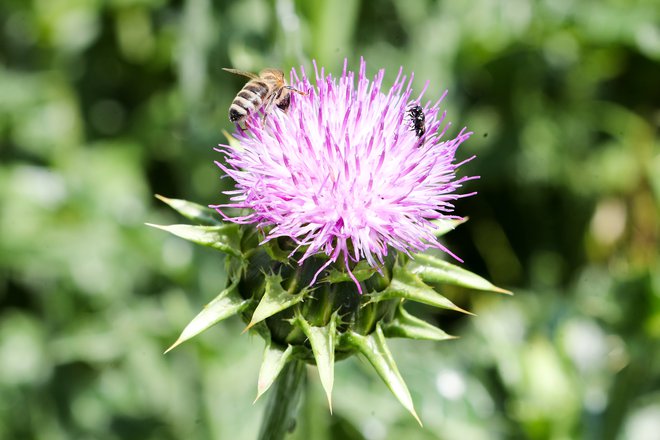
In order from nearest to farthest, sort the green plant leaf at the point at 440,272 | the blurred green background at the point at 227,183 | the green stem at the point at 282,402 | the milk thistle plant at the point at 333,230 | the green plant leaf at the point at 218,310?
the green plant leaf at the point at 218,310 → the milk thistle plant at the point at 333,230 → the green plant leaf at the point at 440,272 → the green stem at the point at 282,402 → the blurred green background at the point at 227,183

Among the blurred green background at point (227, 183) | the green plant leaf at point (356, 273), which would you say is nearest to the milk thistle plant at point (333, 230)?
the green plant leaf at point (356, 273)

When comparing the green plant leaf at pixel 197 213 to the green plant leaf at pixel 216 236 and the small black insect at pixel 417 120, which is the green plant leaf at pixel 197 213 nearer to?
the green plant leaf at pixel 216 236

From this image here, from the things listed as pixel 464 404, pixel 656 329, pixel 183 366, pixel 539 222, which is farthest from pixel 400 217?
pixel 539 222

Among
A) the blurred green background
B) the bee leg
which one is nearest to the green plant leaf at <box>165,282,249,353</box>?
the bee leg

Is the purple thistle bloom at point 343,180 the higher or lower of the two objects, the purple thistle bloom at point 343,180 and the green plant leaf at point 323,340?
the higher

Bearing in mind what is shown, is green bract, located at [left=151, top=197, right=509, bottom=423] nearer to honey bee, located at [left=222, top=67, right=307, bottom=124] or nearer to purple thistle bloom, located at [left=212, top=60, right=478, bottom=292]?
purple thistle bloom, located at [left=212, top=60, right=478, bottom=292]

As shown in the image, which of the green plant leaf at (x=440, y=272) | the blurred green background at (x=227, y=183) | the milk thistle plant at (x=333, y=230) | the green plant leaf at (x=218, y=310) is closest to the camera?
the green plant leaf at (x=218, y=310)

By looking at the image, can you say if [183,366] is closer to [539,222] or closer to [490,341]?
[490,341]

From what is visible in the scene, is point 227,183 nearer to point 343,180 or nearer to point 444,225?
point 444,225
